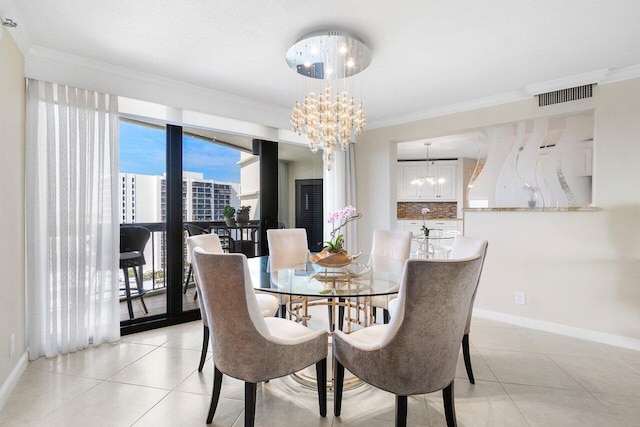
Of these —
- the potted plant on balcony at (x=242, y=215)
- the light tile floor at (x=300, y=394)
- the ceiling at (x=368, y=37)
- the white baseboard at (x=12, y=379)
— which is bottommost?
the light tile floor at (x=300, y=394)

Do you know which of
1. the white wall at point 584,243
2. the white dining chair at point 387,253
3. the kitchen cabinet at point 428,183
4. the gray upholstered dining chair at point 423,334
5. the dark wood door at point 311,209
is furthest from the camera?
the kitchen cabinet at point 428,183

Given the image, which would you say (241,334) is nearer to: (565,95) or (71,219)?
(71,219)

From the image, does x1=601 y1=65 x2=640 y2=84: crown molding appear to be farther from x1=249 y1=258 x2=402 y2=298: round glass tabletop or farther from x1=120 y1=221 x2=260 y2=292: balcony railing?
x1=120 y1=221 x2=260 y2=292: balcony railing

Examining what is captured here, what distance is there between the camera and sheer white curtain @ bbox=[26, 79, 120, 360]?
2408 millimetres

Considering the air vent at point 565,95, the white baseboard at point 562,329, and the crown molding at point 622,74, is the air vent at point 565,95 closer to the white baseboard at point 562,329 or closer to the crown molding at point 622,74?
the crown molding at point 622,74

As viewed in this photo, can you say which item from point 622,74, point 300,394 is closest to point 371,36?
point 622,74

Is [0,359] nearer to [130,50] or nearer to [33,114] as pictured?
[33,114]

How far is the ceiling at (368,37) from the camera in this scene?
1.91 metres

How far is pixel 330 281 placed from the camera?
6.99 feet

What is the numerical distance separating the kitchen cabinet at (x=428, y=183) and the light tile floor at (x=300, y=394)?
488 centimetres

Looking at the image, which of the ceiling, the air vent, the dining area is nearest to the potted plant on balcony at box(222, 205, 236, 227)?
the ceiling

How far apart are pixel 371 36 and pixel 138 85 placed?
7.19 feet

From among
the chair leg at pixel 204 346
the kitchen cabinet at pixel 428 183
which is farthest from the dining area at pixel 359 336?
Result: the kitchen cabinet at pixel 428 183

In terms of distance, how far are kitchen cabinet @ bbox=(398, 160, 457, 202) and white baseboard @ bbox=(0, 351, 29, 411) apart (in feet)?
22.6
